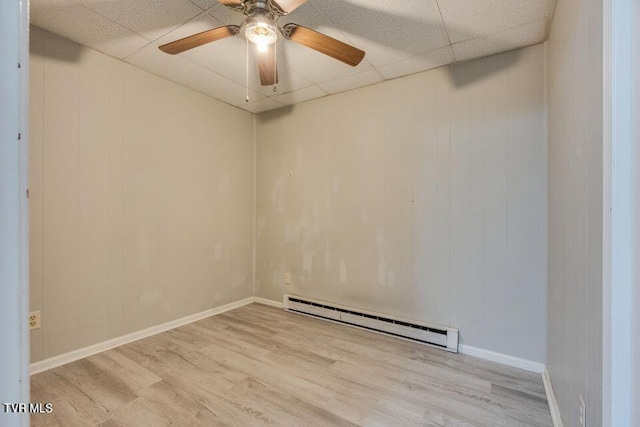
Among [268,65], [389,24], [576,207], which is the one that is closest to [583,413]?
[576,207]

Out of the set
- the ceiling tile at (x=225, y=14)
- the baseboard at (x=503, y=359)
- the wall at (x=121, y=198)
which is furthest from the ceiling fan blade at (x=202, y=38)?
the baseboard at (x=503, y=359)

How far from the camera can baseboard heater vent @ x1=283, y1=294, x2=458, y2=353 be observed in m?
2.46

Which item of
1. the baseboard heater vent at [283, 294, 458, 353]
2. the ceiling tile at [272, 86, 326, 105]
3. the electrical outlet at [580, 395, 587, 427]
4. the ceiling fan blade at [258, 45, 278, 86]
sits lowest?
the baseboard heater vent at [283, 294, 458, 353]

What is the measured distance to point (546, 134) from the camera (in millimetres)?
2113

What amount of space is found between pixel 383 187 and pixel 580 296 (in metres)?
Answer: 1.84

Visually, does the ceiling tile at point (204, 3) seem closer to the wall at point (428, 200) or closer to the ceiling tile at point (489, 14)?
the ceiling tile at point (489, 14)

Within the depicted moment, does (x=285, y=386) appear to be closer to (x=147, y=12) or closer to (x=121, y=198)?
(x=121, y=198)

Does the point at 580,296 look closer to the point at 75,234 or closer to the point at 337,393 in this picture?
the point at 337,393

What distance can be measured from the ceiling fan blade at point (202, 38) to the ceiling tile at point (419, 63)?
54.2 inches

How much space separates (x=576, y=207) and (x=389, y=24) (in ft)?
5.26

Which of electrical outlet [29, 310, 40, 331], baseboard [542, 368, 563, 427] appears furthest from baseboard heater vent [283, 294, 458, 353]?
electrical outlet [29, 310, 40, 331]

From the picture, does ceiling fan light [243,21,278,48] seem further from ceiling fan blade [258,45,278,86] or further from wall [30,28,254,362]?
wall [30,28,254,362]

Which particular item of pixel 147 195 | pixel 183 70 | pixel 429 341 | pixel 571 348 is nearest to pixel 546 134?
pixel 571 348

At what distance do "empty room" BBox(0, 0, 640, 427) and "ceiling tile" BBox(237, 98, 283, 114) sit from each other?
1.7 inches
